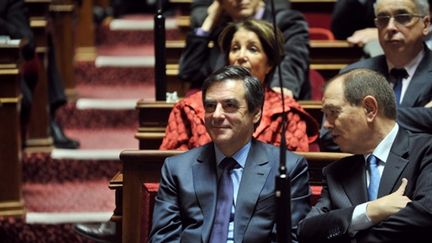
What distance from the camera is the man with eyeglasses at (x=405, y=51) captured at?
257cm

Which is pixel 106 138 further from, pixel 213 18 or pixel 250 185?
pixel 250 185

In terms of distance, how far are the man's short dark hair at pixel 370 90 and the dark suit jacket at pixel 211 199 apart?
168mm

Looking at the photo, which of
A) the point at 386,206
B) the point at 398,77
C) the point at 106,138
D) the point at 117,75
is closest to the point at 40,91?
the point at 106,138

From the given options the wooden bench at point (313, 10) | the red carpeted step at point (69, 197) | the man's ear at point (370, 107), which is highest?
the man's ear at point (370, 107)

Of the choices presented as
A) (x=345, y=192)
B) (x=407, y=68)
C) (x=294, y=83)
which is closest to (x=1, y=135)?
(x=294, y=83)

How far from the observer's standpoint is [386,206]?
1920 millimetres

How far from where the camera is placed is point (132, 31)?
4.94 meters

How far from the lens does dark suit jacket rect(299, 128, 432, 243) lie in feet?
6.23

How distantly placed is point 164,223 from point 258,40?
729mm

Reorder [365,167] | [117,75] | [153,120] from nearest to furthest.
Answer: [365,167], [153,120], [117,75]

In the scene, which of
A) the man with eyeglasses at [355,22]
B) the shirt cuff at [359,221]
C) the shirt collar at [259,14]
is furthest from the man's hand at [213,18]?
the shirt cuff at [359,221]

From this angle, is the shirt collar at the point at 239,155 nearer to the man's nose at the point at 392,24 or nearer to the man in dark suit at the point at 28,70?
the man's nose at the point at 392,24

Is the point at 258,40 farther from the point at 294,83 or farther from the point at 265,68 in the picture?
the point at 294,83

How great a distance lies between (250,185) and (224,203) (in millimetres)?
62
